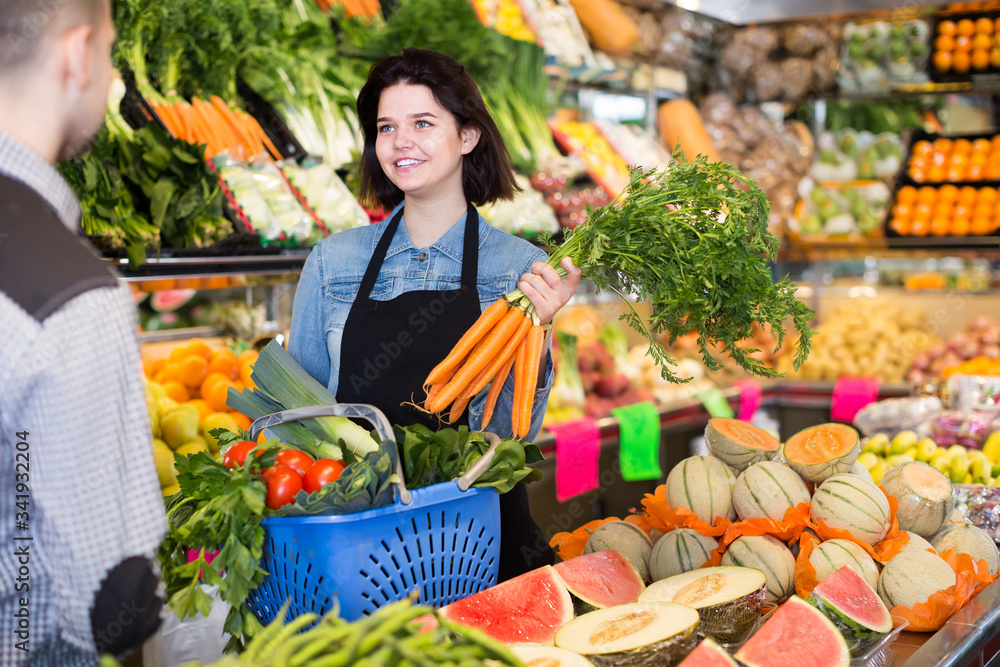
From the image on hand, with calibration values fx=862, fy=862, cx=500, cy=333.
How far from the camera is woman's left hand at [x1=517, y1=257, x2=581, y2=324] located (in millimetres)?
1902

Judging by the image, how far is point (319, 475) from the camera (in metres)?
1.52

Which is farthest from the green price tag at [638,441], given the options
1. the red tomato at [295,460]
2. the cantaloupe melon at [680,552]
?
the red tomato at [295,460]

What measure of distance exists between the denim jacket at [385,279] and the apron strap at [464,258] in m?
0.02

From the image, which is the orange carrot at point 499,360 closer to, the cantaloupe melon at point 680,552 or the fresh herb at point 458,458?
the fresh herb at point 458,458

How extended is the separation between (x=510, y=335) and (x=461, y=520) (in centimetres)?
56

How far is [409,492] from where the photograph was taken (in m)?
1.40

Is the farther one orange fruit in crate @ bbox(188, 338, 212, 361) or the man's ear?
orange fruit in crate @ bbox(188, 338, 212, 361)

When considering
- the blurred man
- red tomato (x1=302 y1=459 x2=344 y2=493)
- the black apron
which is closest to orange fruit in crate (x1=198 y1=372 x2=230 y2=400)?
the black apron

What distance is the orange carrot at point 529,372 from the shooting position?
1.98 m

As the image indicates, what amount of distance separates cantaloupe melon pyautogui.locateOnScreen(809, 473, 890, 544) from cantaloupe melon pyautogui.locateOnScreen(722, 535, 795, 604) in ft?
0.50

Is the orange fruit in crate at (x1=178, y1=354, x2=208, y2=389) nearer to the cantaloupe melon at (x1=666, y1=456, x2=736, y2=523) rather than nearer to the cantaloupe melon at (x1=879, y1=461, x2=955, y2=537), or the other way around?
the cantaloupe melon at (x1=666, y1=456, x2=736, y2=523)

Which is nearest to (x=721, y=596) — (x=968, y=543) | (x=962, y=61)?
(x=968, y=543)

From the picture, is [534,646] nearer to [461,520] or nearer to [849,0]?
[461,520]

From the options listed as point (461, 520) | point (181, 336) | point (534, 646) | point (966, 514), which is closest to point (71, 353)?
point (461, 520)
